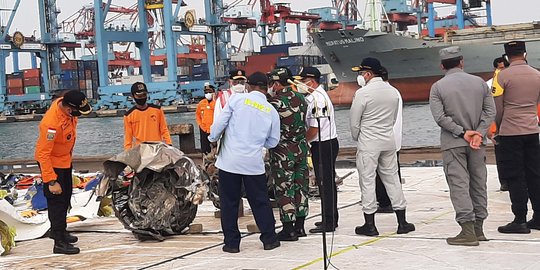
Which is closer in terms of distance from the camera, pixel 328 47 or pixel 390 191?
pixel 390 191

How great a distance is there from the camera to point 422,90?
1982 inches

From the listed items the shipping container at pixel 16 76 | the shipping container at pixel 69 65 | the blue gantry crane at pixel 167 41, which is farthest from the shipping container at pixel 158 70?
the blue gantry crane at pixel 167 41

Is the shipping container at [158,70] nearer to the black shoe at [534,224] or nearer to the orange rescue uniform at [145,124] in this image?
the orange rescue uniform at [145,124]

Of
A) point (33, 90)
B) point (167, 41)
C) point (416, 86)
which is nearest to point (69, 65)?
point (33, 90)

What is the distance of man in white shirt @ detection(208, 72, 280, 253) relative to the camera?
6309 millimetres

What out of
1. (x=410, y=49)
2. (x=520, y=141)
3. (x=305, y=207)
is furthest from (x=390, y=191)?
(x=410, y=49)

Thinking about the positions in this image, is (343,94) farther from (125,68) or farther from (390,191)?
(125,68)

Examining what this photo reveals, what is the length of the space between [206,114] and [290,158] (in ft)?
19.8

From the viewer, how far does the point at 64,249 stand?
671 cm

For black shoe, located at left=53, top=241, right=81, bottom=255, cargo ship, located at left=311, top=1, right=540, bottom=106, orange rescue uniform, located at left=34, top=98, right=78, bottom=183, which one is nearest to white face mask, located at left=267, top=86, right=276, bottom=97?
orange rescue uniform, located at left=34, top=98, right=78, bottom=183

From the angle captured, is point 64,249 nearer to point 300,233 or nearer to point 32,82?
point 300,233

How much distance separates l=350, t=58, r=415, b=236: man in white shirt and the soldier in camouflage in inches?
18.5

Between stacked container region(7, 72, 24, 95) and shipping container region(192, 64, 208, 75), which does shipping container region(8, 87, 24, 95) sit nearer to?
stacked container region(7, 72, 24, 95)

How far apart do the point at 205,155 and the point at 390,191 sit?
2805 mm
